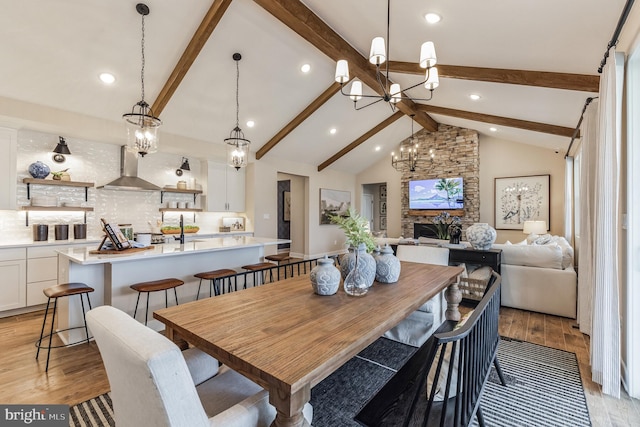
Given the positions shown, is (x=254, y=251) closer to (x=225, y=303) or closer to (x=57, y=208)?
(x=225, y=303)

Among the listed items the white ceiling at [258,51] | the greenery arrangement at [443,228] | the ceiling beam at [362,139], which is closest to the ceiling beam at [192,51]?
the white ceiling at [258,51]

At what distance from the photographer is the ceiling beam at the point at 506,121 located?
16.0 ft

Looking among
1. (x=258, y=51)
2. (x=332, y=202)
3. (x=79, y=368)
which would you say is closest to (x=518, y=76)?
(x=258, y=51)

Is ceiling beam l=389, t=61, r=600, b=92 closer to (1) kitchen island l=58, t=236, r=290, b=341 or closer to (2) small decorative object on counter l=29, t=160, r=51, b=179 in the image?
(1) kitchen island l=58, t=236, r=290, b=341

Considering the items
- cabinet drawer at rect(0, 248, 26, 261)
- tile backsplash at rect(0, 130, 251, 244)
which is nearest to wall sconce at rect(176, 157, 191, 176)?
tile backsplash at rect(0, 130, 251, 244)

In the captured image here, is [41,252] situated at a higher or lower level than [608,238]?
lower

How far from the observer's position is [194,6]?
324 centimetres

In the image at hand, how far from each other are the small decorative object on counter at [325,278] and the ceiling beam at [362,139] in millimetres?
6409

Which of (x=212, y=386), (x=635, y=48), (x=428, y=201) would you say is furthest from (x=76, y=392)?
(x=428, y=201)

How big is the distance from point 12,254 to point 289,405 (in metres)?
4.69

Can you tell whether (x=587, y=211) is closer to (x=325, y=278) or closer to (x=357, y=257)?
(x=357, y=257)

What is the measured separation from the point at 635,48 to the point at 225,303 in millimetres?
2994

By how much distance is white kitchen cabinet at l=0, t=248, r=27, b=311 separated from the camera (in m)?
3.63

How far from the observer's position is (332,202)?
898cm
